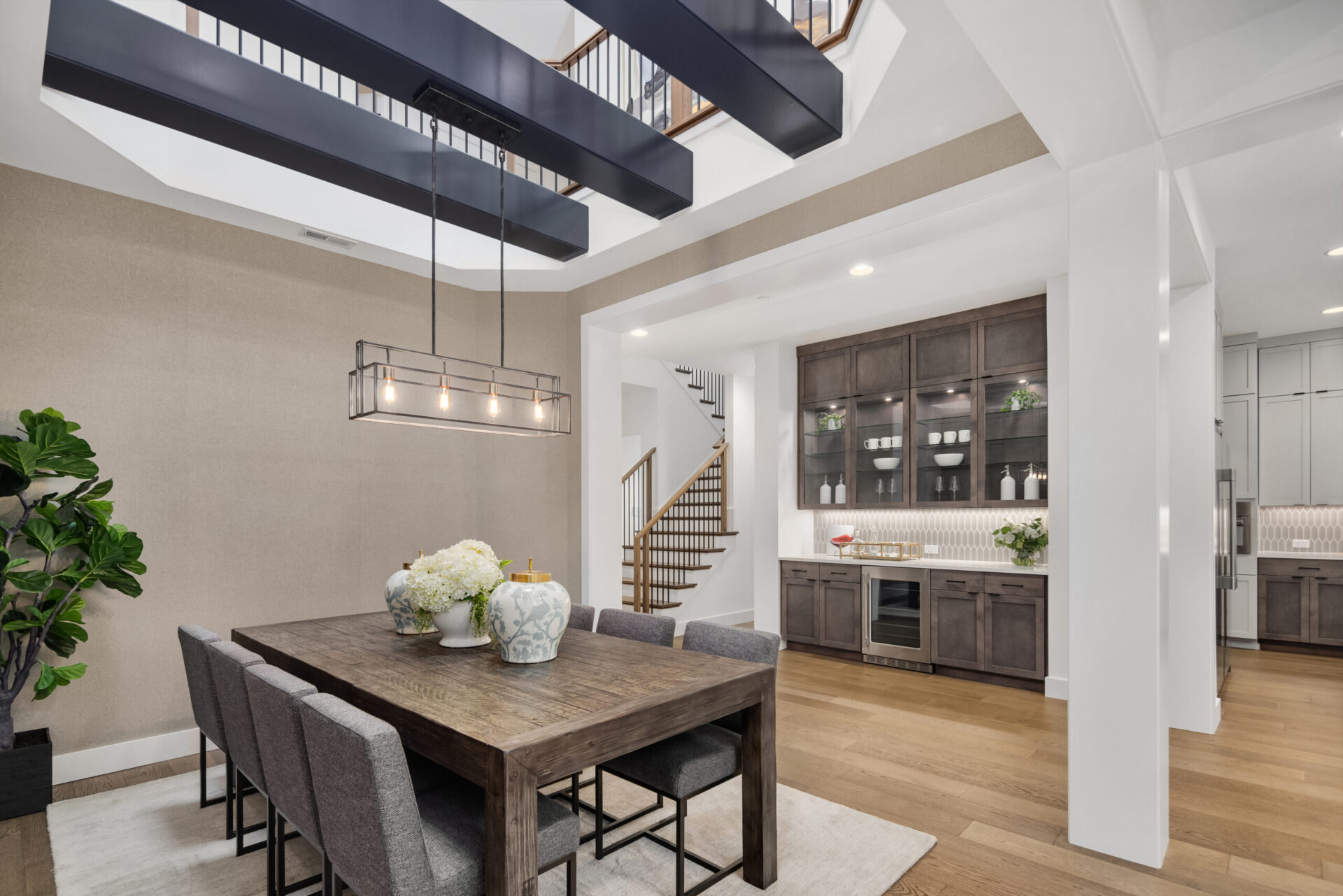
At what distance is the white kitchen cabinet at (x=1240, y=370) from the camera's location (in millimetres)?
6371

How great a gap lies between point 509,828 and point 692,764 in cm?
79

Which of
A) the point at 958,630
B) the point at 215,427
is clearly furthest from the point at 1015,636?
the point at 215,427

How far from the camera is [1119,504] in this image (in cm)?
255

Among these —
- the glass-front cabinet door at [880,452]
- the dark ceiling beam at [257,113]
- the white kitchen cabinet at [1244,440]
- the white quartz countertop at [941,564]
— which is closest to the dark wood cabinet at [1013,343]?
the glass-front cabinet door at [880,452]

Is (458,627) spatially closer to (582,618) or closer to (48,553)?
(582,618)

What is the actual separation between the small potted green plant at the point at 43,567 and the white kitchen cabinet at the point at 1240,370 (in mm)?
8149

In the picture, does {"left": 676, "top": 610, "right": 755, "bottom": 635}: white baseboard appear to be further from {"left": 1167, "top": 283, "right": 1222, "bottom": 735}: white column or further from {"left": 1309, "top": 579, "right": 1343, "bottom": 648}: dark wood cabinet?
{"left": 1309, "top": 579, "right": 1343, "bottom": 648}: dark wood cabinet

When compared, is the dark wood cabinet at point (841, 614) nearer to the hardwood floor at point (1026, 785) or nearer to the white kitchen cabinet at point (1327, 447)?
the hardwood floor at point (1026, 785)

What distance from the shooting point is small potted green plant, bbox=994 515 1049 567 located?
5109 mm

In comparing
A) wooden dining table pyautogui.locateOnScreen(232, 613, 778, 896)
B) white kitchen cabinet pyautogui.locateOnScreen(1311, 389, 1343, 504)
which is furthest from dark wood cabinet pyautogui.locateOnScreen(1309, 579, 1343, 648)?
wooden dining table pyautogui.locateOnScreen(232, 613, 778, 896)

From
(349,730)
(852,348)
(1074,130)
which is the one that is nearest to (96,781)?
(349,730)

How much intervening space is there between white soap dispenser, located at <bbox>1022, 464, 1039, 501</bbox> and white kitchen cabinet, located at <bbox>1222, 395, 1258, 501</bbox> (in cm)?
257

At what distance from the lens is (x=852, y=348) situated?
623 cm

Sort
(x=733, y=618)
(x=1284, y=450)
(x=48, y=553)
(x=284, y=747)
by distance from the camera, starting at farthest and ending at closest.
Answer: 1. (x=733, y=618)
2. (x=1284, y=450)
3. (x=48, y=553)
4. (x=284, y=747)
